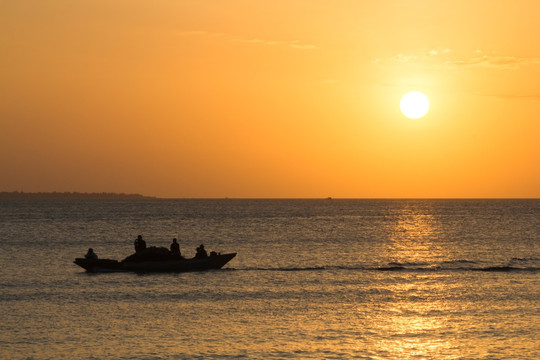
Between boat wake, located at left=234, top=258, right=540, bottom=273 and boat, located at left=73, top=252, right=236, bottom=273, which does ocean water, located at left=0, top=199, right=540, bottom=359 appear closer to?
boat wake, located at left=234, top=258, right=540, bottom=273

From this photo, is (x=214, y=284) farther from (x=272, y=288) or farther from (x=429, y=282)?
(x=429, y=282)

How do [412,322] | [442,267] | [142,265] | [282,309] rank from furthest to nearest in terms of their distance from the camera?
[442,267], [142,265], [282,309], [412,322]

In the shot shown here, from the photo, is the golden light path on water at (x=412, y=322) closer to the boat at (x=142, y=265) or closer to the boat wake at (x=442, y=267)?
the boat wake at (x=442, y=267)

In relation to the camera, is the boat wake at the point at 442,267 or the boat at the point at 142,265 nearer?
the boat at the point at 142,265

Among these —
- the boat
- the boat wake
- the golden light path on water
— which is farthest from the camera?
the boat wake

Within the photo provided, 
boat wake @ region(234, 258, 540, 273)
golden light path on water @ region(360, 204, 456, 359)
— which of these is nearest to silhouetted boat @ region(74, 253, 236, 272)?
boat wake @ region(234, 258, 540, 273)

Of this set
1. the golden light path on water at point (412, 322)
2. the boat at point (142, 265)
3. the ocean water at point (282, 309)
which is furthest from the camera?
the boat at point (142, 265)

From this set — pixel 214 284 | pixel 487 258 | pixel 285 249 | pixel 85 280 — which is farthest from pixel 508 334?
pixel 285 249

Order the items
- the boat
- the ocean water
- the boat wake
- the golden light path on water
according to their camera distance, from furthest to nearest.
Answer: the boat wake, the boat, the ocean water, the golden light path on water

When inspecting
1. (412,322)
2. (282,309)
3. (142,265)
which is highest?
(142,265)

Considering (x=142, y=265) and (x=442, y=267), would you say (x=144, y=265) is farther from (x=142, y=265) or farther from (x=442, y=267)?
(x=442, y=267)

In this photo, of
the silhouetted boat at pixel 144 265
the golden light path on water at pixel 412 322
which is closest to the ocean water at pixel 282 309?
the golden light path on water at pixel 412 322

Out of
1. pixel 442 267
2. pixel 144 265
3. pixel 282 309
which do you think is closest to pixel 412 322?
pixel 282 309

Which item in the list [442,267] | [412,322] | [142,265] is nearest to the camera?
[412,322]
